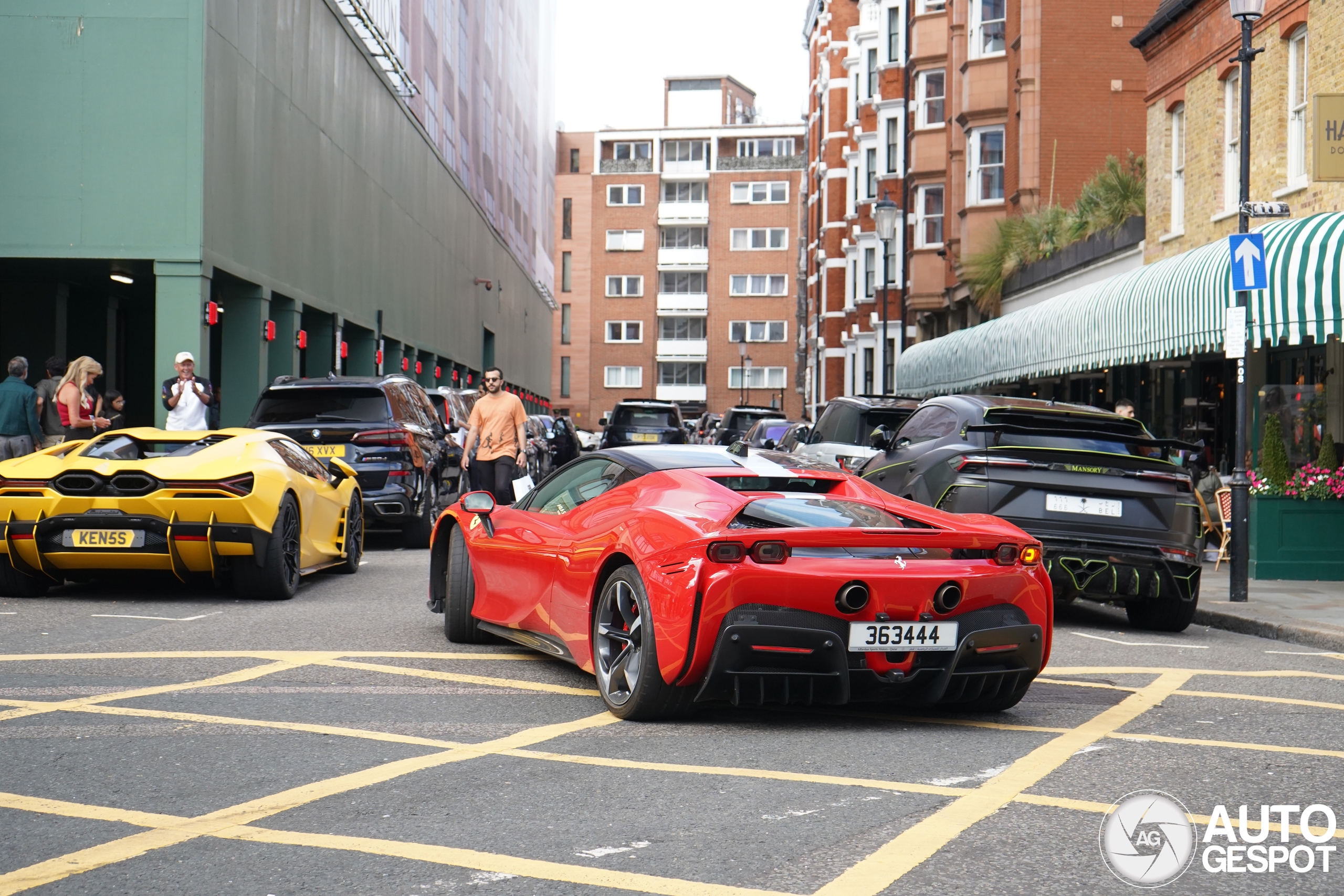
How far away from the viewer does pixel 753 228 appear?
9681 centimetres

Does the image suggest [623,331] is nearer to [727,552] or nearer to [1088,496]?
[1088,496]

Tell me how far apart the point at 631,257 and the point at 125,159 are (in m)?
80.9

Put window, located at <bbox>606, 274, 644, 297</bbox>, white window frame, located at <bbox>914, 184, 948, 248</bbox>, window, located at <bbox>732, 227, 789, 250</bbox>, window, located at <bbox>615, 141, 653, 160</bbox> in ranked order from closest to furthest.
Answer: white window frame, located at <bbox>914, 184, 948, 248</bbox> → window, located at <bbox>732, 227, 789, 250</bbox> → window, located at <bbox>606, 274, 644, 297</bbox> → window, located at <bbox>615, 141, 653, 160</bbox>

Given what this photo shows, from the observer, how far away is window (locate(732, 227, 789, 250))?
96.4 meters

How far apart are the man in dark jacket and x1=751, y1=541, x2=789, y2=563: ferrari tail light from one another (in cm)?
1254

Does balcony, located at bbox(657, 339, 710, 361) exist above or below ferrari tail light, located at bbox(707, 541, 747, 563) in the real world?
above

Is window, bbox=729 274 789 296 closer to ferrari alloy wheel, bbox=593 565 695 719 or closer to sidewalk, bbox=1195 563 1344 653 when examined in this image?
sidewalk, bbox=1195 563 1344 653

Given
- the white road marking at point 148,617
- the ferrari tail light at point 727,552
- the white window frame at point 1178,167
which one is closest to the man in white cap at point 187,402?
the white road marking at point 148,617

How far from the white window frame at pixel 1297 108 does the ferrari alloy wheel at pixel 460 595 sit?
13292 mm

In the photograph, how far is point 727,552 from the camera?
5879 millimetres

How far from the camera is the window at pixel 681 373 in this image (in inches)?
3868

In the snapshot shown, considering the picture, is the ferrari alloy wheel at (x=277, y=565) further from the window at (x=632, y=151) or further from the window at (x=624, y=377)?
the window at (x=632, y=151)

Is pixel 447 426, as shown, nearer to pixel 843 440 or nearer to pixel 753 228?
pixel 843 440

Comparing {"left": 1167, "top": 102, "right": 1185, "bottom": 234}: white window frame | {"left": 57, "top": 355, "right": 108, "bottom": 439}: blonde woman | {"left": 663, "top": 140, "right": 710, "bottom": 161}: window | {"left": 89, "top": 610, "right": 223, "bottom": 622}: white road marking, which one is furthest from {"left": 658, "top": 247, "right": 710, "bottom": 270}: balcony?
{"left": 89, "top": 610, "right": 223, "bottom": 622}: white road marking
